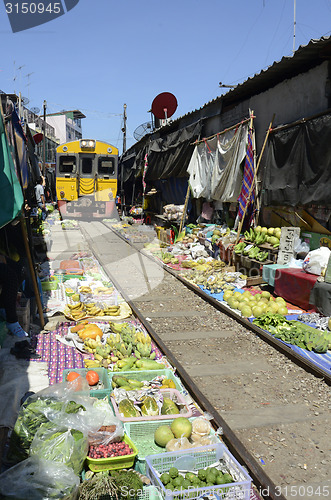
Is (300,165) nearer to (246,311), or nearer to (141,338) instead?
(246,311)

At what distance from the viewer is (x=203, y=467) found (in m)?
3.28

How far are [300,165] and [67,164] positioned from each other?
1468 cm

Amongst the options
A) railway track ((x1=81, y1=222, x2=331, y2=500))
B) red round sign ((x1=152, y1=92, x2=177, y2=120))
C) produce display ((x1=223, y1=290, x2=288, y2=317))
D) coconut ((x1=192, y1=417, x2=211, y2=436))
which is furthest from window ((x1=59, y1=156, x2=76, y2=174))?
coconut ((x1=192, y1=417, x2=211, y2=436))

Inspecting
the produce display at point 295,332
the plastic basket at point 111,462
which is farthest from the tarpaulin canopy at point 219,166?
the plastic basket at point 111,462

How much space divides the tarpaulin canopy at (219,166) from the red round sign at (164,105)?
6.12 metres

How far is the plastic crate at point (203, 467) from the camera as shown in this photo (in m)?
2.86

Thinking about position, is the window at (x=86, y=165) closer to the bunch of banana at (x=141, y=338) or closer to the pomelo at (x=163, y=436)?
the bunch of banana at (x=141, y=338)

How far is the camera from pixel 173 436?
3.64 meters

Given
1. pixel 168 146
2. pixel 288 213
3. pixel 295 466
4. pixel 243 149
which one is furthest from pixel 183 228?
pixel 295 466

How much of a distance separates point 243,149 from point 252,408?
27.0 ft

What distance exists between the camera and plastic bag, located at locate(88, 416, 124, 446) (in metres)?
3.30

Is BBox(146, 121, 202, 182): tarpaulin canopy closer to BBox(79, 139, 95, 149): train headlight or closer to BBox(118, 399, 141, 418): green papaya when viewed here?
BBox(79, 139, 95, 149): train headlight

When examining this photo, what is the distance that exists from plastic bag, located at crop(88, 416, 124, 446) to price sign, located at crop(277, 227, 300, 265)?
647cm

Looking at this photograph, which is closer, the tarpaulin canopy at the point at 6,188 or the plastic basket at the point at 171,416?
the tarpaulin canopy at the point at 6,188
